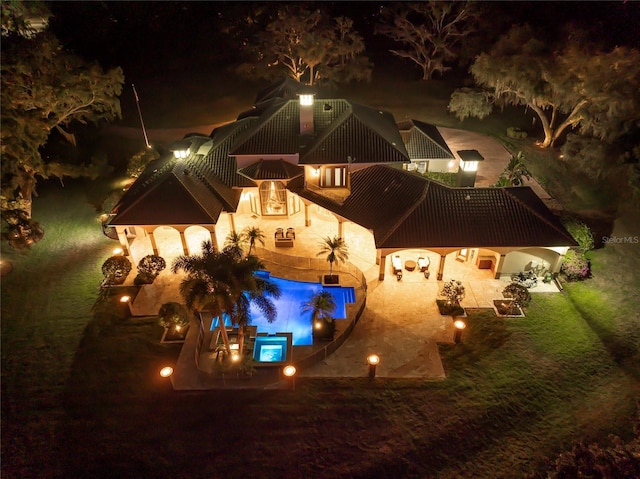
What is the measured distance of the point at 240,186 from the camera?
33281 mm

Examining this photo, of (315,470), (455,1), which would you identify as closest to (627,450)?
(315,470)

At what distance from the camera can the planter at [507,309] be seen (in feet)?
86.1

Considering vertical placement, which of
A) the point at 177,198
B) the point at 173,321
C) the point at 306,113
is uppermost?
the point at 306,113

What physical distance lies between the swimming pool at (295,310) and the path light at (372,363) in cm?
396

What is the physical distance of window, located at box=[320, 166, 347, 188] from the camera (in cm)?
3130

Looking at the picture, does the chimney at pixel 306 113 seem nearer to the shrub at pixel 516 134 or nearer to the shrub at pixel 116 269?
the shrub at pixel 116 269

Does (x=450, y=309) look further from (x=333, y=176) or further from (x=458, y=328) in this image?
(x=333, y=176)

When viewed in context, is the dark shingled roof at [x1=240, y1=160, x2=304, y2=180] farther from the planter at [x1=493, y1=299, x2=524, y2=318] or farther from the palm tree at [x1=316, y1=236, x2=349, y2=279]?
the planter at [x1=493, y1=299, x2=524, y2=318]

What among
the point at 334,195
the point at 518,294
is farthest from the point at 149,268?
the point at 518,294

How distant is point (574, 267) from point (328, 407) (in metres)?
18.7

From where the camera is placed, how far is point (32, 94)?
32.7 meters

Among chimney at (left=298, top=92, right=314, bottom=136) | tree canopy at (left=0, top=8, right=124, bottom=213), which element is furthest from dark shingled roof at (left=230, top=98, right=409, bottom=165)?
tree canopy at (left=0, top=8, right=124, bottom=213)

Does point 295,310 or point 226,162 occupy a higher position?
point 226,162

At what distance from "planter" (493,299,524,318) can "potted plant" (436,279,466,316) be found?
6.90ft
